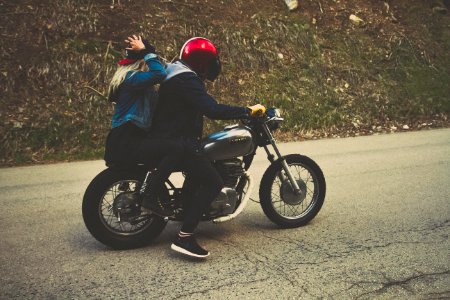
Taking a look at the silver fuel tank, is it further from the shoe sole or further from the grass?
the grass

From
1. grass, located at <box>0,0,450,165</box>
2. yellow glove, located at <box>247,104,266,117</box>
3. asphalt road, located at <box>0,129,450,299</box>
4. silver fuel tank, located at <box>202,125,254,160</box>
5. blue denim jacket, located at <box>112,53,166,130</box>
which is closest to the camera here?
asphalt road, located at <box>0,129,450,299</box>

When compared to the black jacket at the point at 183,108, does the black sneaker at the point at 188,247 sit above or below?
below

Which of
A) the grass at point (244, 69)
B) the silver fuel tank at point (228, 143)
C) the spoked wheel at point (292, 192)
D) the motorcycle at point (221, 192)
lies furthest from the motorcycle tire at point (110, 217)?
the grass at point (244, 69)

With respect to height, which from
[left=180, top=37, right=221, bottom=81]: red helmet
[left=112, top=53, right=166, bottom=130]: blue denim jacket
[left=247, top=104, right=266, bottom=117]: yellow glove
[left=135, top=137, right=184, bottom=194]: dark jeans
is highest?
[left=180, top=37, right=221, bottom=81]: red helmet

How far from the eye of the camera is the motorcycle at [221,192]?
14.0 feet

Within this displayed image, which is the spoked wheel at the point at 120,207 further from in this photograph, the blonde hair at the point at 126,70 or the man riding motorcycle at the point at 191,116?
the blonde hair at the point at 126,70

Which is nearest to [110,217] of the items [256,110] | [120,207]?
[120,207]

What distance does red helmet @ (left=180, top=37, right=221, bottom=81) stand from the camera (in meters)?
4.25

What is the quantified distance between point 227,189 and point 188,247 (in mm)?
639

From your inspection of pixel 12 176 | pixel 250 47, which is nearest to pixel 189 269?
pixel 12 176

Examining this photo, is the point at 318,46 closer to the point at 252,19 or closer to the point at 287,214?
the point at 252,19

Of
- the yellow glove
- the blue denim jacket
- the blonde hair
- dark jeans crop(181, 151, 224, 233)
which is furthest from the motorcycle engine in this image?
the blonde hair

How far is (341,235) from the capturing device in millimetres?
4703

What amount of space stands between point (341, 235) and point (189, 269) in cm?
160
